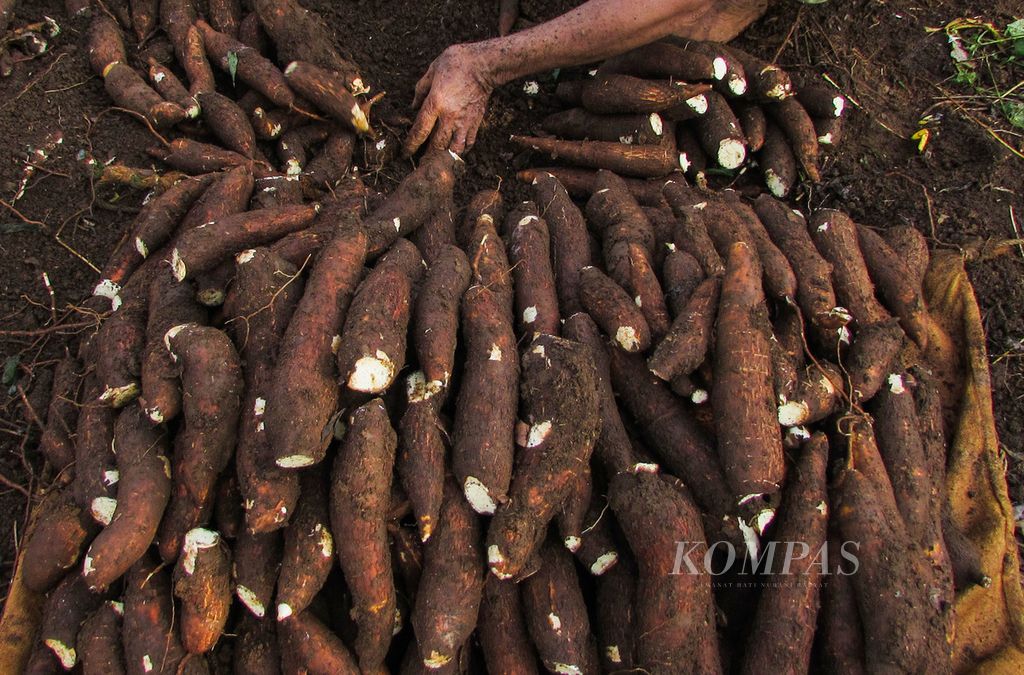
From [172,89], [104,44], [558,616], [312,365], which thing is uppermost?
[104,44]

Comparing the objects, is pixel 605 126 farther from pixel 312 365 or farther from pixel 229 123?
pixel 312 365

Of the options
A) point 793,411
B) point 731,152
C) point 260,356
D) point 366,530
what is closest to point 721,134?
point 731,152

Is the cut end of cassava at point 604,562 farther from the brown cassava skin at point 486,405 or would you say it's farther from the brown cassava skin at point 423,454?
the brown cassava skin at point 423,454

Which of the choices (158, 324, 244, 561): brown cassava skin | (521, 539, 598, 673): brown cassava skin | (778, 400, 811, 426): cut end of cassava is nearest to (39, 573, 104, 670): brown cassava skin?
(158, 324, 244, 561): brown cassava skin

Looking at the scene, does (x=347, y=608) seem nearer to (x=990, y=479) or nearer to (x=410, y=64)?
(x=990, y=479)

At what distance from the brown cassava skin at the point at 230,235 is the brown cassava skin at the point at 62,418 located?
0.65 m

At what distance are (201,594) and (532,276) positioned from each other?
1.56 meters

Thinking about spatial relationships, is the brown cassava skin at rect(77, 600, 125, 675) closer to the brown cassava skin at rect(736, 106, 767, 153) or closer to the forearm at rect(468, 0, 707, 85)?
the forearm at rect(468, 0, 707, 85)

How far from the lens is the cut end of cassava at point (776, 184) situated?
349cm

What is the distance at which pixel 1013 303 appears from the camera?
10.0 feet

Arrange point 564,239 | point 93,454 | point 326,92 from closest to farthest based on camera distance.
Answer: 1. point 93,454
2. point 564,239
3. point 326,92

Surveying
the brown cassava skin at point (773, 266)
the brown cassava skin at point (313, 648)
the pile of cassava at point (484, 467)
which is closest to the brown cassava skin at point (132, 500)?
the pile of cassava at point (484, 467)

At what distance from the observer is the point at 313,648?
1.90 metres

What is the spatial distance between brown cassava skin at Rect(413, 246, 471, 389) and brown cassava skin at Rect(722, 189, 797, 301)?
117 centimetres
